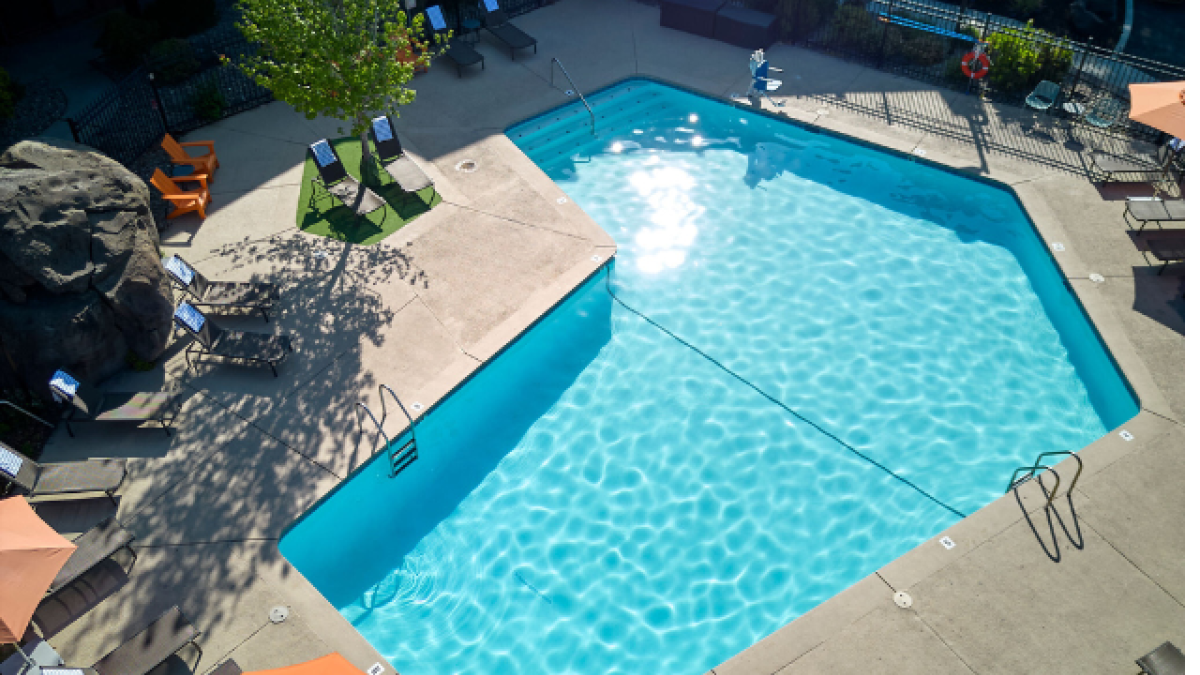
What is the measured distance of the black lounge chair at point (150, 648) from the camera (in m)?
9.52

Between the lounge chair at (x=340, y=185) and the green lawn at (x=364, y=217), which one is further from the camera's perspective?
the lounge chair at (x=340, y=185)

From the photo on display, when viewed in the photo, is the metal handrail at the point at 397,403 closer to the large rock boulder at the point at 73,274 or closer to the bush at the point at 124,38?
the large rock boulder at the point at 73,274

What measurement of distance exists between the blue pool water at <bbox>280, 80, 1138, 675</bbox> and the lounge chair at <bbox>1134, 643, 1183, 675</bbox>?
2.98 meters

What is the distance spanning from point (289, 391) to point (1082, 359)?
13.2 metres

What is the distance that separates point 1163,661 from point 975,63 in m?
14.0

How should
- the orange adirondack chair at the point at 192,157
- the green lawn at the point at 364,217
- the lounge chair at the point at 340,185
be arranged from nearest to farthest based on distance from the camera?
the green lawn at the point at 364,217 < the lounge chair at the point at 340,185 < the orange adirondack chair at the point at 192,157

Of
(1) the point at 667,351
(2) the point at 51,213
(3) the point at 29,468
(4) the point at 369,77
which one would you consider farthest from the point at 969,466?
(2) the point at 51,213

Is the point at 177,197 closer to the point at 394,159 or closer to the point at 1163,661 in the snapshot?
the point at 394,159

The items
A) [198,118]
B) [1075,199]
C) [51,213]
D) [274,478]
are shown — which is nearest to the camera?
[274,478]

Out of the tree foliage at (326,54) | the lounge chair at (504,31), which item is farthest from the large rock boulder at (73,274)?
the lounge chair at (504,31)

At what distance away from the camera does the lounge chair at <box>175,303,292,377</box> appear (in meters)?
13.0

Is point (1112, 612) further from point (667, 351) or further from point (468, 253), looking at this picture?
point (468, 253)

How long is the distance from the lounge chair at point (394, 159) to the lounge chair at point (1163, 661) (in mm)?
13702

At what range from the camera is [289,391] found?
42.9 feet
